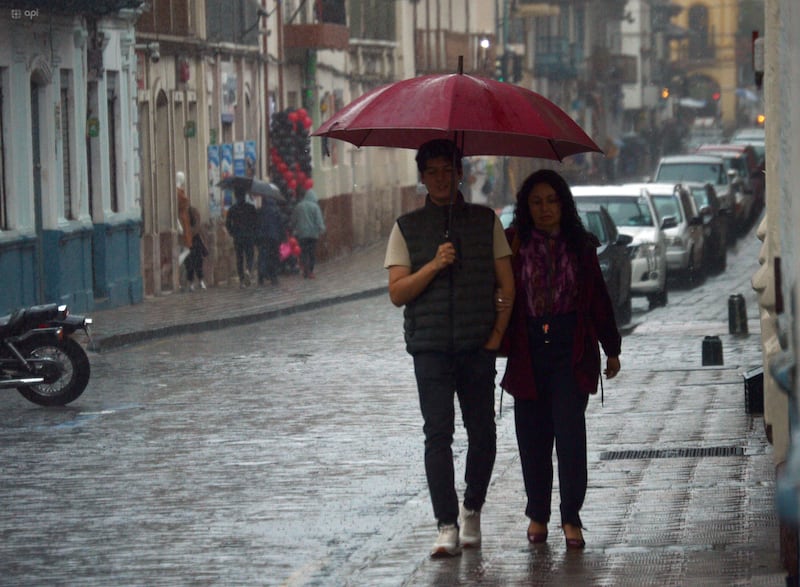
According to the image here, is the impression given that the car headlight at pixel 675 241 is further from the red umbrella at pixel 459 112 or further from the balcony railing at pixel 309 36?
the red umbrella at pixel 459 112

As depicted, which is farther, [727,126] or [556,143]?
[727,126]

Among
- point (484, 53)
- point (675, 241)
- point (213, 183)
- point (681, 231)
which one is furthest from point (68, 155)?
point (484, 53)

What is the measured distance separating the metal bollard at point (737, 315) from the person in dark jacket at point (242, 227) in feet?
41.5

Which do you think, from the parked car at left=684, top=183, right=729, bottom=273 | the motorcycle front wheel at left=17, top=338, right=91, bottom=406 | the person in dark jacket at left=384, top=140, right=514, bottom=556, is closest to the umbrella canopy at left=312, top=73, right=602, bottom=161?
the person in dark jacket at left=384, top=140, right=514, bottom=556

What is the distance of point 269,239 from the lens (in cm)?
3241

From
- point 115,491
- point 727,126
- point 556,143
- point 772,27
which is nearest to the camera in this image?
point 772,27

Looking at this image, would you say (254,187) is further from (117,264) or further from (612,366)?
(612,366)

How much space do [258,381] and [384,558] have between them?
347 inches

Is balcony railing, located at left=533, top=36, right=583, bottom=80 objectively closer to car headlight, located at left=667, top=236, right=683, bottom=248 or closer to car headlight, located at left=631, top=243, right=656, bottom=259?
car headlight, located at left=667, top=236, right=683, bottom=248

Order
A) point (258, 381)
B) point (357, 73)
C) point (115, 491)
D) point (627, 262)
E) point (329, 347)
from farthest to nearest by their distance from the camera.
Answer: point (357, 73) → point (627, 262) → point (329, 347) → point (258, 381) → point (115, 491)

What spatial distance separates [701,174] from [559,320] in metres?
37.7

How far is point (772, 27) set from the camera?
27.0 ft

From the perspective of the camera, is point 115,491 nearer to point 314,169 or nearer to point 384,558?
point 384,558

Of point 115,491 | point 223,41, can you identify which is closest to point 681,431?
point 115,491
